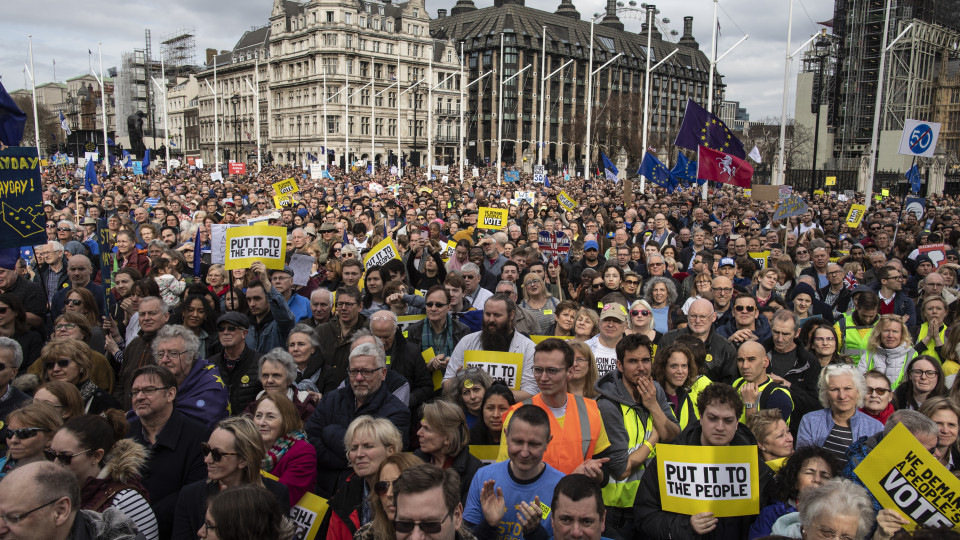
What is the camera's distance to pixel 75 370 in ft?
15.6

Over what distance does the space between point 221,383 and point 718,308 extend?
16.0ft

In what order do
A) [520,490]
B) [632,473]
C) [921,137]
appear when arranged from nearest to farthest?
1. [520,490]
2. [632,473]
3. [921,137]

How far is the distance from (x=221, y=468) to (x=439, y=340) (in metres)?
2.90

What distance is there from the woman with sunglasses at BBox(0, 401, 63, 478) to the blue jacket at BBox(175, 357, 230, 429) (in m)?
0.88

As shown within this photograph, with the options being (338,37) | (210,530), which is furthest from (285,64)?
(210,530)

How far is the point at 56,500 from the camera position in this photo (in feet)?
9.00

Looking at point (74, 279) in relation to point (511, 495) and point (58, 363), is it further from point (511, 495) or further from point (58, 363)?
point (511, 495)

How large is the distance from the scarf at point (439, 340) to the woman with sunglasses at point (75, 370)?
2.44 meters

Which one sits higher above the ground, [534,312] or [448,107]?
[448,107]

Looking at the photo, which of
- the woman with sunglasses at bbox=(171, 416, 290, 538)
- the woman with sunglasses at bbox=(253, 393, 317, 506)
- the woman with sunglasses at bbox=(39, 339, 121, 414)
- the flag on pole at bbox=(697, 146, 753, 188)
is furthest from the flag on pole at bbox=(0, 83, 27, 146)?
the flag on pole at bbox=(697, 146, 753, 188)

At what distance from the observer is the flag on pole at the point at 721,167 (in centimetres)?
1562

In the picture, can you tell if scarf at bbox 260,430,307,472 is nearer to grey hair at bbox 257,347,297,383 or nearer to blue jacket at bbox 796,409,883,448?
grey hair at bbox 257,347,297,383

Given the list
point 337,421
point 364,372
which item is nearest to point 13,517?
point 337,421

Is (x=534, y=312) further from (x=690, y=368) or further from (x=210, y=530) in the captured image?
(x=210, y=530)
